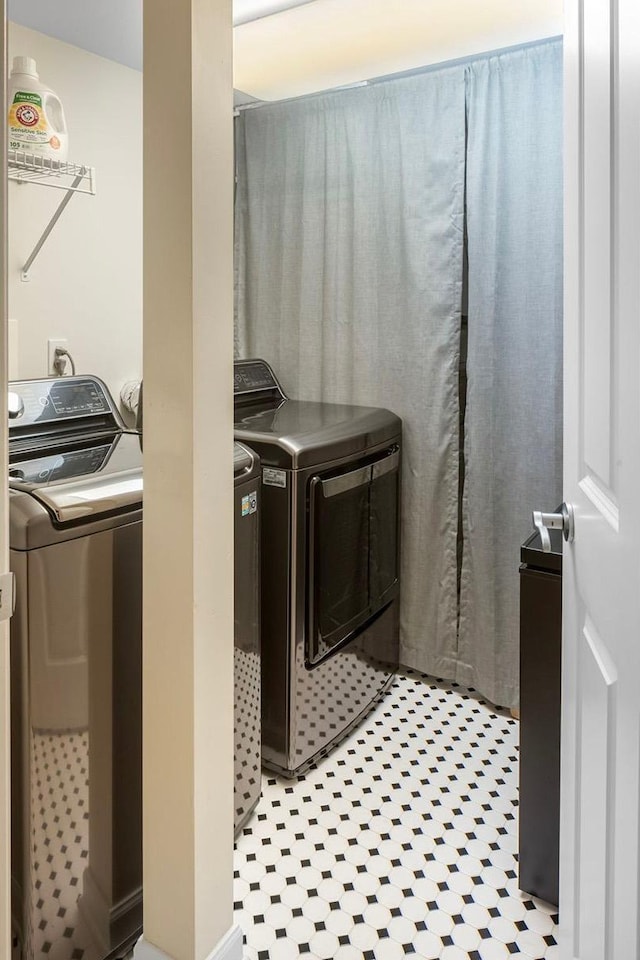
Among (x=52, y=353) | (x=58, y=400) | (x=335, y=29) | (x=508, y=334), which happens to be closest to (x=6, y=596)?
(x=58, y=400)

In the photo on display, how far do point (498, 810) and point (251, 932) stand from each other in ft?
2.59

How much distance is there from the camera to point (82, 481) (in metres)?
1.50

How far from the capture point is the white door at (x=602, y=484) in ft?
2.74

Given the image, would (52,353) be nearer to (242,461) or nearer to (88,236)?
(88,236)

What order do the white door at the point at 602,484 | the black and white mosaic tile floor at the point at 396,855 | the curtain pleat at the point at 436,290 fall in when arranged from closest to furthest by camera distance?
the white door at the point at 602,484 → the black and white mosaic tile floor at the point at 396,855 → the curtain pleat at the point at 436,290

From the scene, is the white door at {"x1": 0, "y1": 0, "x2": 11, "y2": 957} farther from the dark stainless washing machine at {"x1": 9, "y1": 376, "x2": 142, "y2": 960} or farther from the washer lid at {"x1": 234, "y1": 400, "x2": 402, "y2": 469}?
the washer lid at {"x1": 234, "y1": 400, "x2": 402, "y2": 469}

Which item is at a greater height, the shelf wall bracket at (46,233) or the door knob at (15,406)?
the shelf wall bracket at (46,233)

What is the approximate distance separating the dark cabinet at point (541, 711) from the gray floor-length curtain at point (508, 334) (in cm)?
87

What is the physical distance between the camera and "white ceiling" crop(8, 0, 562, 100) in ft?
6.92

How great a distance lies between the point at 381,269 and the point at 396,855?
194 centimetres

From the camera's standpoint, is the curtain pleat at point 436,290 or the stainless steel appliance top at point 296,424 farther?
the curtain pleat at point 436,290

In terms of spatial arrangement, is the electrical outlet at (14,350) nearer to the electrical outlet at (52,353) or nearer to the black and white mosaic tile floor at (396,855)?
the electrical outlet at (52,353)

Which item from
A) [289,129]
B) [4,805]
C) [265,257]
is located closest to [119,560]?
[4,805]

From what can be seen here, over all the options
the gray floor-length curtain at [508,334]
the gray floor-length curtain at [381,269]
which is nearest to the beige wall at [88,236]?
the gray floor-length curtain at [381,269]
